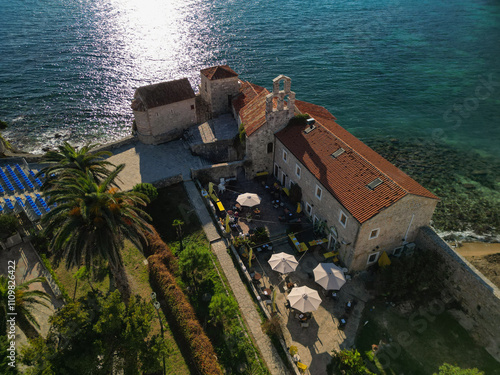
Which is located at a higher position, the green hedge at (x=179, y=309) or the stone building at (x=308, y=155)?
the stone building at (x=308, y=155)

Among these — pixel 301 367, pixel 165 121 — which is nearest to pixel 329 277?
pixel 301 367

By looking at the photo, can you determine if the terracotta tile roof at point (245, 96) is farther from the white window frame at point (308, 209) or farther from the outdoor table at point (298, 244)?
the outdoor table at point (298, 244)

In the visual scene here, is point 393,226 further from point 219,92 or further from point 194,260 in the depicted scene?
point 219,92

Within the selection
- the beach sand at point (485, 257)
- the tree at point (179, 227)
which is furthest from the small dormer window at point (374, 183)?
the tree at point (179, 227)

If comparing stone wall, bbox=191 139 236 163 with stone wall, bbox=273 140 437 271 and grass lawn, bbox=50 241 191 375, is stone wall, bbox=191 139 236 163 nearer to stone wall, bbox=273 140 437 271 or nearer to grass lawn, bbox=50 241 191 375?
A: stone wall, bbox=273 140 437 271

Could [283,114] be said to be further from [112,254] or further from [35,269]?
[35,269]

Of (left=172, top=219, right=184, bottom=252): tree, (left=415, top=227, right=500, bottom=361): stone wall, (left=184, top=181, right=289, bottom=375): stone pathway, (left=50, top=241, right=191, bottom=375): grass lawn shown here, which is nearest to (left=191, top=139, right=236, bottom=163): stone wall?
(left=184, top=181, right=289, bottom=375): stone pathway
